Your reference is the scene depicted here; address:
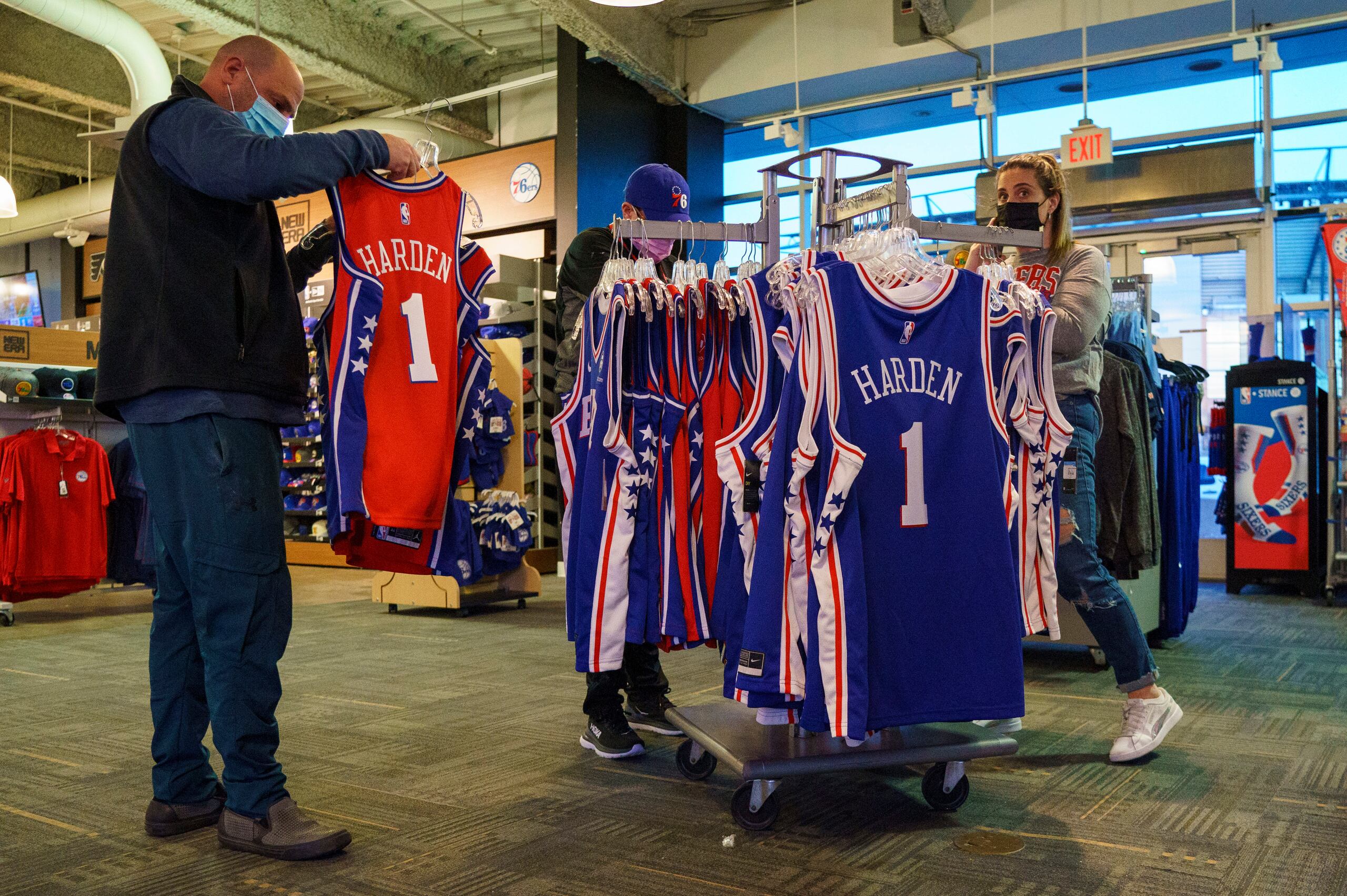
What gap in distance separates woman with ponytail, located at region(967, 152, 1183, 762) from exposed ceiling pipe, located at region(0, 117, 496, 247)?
23.6ft

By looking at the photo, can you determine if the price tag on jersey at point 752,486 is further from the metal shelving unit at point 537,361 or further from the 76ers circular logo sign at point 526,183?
the 76ers circular logo sign at point 526,183

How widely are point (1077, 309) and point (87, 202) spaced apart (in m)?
12.3

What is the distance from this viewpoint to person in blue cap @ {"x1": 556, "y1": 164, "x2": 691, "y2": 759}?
117 inches

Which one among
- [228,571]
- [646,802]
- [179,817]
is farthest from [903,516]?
[179,817]

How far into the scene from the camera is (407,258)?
243 cm

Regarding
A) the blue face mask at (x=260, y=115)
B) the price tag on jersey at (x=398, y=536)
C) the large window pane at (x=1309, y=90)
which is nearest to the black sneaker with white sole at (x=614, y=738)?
the price tag on jersey at (x=398, y=536)

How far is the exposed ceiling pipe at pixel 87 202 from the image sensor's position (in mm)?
9711

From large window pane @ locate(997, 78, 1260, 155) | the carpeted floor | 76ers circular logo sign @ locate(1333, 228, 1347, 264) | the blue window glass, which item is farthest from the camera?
large window pane @ locate(997, 78, 1260, 155)

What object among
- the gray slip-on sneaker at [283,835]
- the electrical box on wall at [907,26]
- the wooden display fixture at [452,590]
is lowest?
the wooden display fixture at [452,590]

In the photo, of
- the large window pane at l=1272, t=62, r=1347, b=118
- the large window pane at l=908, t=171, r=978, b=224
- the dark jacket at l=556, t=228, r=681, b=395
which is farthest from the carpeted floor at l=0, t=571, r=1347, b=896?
the large window pane at l=908, t=171, r=978, b=224

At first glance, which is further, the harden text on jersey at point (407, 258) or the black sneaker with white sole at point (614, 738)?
the black sneaker with white sole at point (614, 738)

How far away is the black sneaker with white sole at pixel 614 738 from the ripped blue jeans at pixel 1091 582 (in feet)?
4.19

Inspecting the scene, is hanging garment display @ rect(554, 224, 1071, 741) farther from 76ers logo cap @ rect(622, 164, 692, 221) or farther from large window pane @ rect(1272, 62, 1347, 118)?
large window pane @ rect(1272, 62, 1347, 118)

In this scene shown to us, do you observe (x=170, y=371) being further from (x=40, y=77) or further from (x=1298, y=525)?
(x=40, y=77)
